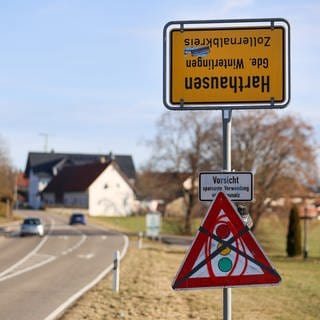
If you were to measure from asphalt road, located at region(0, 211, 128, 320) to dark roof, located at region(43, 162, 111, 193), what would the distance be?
2198 inches

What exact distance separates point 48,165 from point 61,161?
2472 mm

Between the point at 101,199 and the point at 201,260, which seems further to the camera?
the point at 101,199

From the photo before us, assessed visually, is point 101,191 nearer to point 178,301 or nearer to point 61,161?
point 61,161

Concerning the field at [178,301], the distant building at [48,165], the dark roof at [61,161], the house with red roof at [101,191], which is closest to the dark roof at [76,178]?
the house with red roof at [101,191]

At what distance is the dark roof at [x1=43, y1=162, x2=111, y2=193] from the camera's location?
333 feet

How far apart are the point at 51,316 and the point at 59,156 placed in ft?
411

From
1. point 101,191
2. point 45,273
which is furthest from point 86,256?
point 101,191

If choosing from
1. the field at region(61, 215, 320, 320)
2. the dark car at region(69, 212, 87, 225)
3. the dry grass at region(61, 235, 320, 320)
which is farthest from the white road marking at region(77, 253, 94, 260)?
the dark car at region(69, 212, 87, 225)

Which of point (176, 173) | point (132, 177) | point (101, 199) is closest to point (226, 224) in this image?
point (176, 173)

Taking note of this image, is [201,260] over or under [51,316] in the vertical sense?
over

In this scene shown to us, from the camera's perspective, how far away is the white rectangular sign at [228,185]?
20.3 ft

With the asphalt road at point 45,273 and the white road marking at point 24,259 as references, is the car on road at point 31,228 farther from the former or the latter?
the white road marking at point 24,259

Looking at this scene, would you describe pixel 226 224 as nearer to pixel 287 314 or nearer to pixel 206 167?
pixel 287 314

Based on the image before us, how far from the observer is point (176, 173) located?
6588cm
